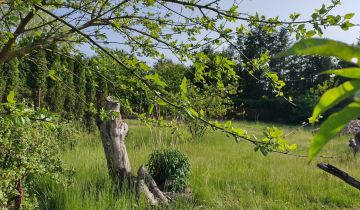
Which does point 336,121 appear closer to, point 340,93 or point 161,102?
point 340,93

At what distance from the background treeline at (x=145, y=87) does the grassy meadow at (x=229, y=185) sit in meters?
0.89

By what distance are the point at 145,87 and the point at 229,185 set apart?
3650 mm

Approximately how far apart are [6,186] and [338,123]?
10.2 ft

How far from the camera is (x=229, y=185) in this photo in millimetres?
5418

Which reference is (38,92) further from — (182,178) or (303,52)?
(303,52)

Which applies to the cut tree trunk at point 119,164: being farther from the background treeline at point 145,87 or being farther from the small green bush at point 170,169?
the background treeline at point 145,87

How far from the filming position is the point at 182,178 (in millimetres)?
5078

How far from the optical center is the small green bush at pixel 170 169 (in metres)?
5.03

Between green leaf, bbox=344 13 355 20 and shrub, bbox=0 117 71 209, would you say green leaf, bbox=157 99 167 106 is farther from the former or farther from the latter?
shrub, bbox=0 117 71 209

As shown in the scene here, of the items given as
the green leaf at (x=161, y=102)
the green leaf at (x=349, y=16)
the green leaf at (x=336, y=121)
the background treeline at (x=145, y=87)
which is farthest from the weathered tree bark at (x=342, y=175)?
the green leaf at (x=336, y=121)

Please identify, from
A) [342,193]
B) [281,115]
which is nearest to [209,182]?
[342,193]

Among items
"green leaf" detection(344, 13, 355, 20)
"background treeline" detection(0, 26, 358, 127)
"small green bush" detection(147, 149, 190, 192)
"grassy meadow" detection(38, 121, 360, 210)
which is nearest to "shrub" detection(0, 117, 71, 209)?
"background treeline" detection(0, 26, 358, 127)

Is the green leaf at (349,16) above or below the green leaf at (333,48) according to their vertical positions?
above

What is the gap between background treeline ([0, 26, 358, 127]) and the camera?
2496 millimetres
